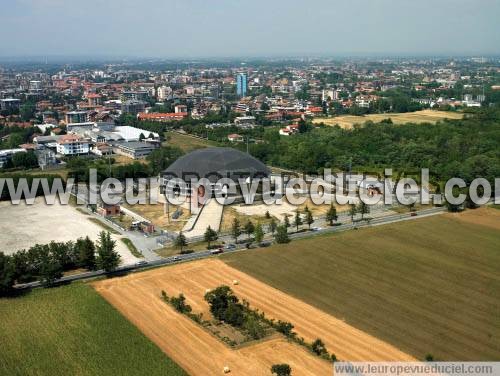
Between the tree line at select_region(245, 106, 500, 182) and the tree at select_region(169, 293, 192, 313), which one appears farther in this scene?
the tree line at select_region(245, 106, 500, 182)

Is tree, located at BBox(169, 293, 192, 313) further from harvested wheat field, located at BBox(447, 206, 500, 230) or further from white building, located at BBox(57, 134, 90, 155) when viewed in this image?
white building, located at BBox(57, 134, 90, 155)

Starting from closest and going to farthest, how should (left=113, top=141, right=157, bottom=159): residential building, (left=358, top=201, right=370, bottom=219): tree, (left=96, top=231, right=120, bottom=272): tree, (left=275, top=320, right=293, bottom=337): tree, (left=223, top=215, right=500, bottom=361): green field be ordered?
(left=223, top=215, right=500, bottom=361): green field < (left=275, top=320, right=293, bottom=337): tree < (left=96, top=231, right=120, bottom=272): tree < (left=358, top=201, right=370, bottom=219): tree < (left=113, top=141, right=157, bottom=159): residential building

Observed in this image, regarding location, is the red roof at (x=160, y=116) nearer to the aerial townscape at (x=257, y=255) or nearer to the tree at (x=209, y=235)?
the aerial townscape at (x=257, y=255)

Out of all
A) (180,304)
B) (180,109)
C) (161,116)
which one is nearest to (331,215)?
(180,304)

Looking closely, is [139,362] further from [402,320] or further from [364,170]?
[364,170]

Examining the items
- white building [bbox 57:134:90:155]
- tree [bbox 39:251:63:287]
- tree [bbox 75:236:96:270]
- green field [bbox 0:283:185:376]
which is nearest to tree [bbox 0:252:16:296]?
green field [bbox 0:283:185:376]

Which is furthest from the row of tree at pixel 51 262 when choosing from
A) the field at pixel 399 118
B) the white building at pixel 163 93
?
the white building at pixel 163 93

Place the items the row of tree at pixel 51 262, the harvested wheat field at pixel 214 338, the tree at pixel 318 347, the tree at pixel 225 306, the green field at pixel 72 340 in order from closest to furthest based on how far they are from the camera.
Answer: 1. the green field at pixel 72 340
2. the harvested wheat field at pixel 214 338
3. the tree at pixel 318 347
4. the tree at pixel 225 306
5. the row of tree at pixel 51 262

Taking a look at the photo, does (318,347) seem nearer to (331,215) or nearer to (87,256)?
(87,256)
